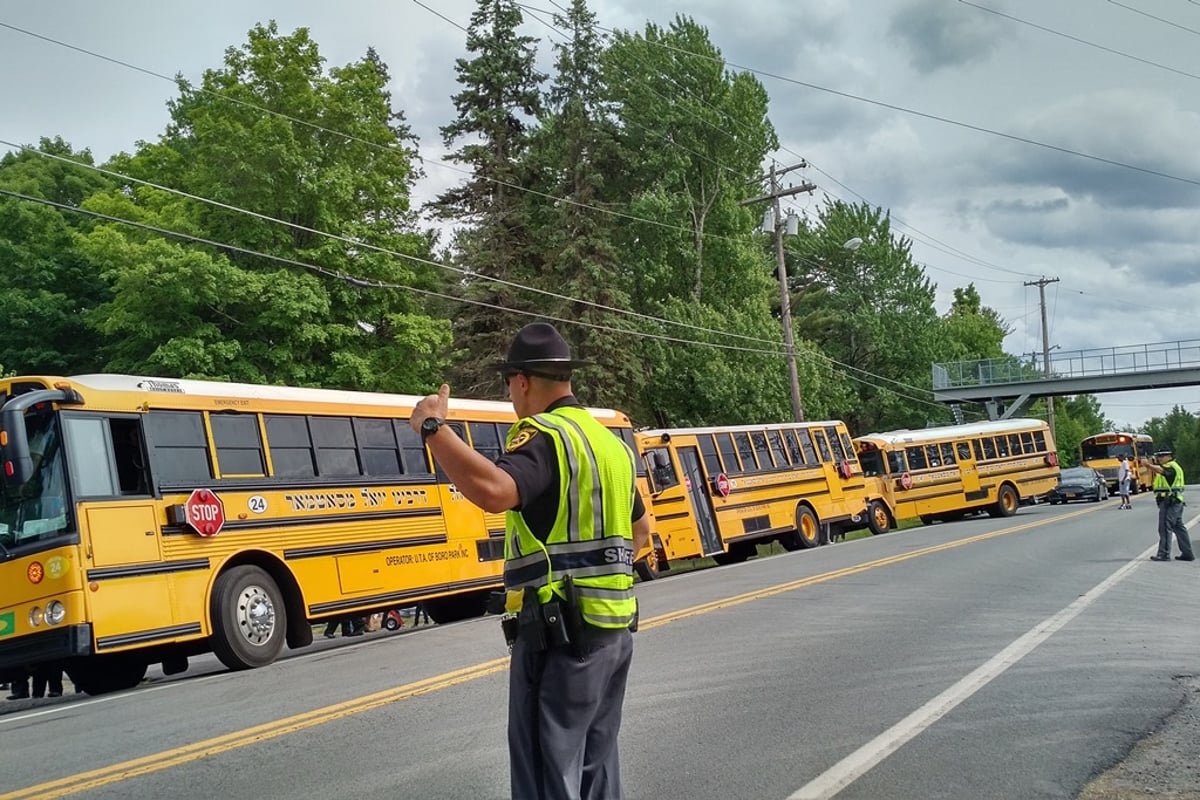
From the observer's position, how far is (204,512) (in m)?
11.6

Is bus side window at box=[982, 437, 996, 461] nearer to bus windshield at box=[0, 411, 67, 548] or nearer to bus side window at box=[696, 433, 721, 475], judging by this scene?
bus side window at box=[696, 433, 721, 475]

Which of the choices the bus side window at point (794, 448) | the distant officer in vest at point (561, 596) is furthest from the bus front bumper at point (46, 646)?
the bus side window at point (794, 448)

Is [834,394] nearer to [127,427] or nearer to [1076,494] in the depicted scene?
[1076,494]

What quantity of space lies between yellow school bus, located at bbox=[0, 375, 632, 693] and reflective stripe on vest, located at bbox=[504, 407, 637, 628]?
7561 millimetres

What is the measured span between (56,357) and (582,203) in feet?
64.2

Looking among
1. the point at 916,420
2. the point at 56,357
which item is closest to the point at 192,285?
the point at 56,357

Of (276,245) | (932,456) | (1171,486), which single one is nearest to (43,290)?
(276,245)

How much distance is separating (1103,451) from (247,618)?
5529 centimetres

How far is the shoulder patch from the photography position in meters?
3.69

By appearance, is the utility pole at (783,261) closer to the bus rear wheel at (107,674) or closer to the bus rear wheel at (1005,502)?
the bus rear wheel at (1005,502)

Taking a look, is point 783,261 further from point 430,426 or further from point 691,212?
point 430,426

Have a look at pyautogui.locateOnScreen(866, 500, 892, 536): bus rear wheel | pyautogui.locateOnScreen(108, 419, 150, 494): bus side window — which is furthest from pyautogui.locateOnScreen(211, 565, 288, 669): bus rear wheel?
pyautogui.locateOnScreen(866, 500, 892, 536): bus rear wheel

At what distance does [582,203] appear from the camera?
143 feet

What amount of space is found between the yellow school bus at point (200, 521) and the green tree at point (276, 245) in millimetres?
13854
